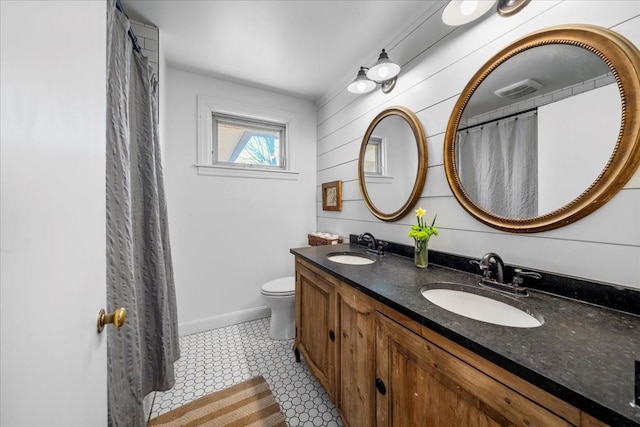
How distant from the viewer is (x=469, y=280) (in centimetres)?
111

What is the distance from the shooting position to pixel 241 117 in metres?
2.42

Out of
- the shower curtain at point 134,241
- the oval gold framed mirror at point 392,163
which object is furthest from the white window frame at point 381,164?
the shower curtain at point 134,241

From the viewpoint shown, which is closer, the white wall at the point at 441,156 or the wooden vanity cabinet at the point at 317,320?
the white wall at the point at 441,156

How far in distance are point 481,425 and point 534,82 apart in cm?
127

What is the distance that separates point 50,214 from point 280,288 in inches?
71.0

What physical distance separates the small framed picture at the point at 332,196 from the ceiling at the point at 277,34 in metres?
0.95

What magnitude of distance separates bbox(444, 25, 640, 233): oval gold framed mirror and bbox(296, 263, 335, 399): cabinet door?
90cm

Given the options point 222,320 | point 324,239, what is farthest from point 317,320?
point 222,320

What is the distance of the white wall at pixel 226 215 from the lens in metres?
2.13

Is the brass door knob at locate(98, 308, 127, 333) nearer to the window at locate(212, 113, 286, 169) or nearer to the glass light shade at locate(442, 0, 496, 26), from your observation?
the glass light shade at locate(442, 0, 496, 26)

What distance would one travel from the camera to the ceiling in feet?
4.82

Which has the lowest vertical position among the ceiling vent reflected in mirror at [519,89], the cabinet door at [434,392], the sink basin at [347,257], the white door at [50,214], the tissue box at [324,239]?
the cabinet door at [434,392]

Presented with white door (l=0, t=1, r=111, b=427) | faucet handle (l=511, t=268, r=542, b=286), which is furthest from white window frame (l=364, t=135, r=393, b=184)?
white door (l=0, t=1, r=111, b=427)

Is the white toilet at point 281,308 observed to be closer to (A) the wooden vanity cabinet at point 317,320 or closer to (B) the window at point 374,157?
(A) the wooden vanity cabinet at point 317,320
